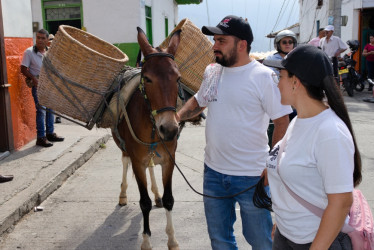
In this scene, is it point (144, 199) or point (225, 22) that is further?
point (144, 199)

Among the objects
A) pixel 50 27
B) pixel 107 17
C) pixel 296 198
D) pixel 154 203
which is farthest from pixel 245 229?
pixel 50 27

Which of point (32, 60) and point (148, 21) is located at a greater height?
point (148, 21)

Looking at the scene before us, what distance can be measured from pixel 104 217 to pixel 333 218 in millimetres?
3636

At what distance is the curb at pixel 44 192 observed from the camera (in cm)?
464

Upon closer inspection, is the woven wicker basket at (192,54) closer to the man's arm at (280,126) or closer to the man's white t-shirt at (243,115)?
the man's white t-shirt at (243,115)

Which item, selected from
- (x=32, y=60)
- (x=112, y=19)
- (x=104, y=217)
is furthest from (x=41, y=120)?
(x=112, y=19)

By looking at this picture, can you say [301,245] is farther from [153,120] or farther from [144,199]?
[144,199]

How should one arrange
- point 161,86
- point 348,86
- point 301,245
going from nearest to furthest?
point 301,245, point 161,86, point 348,86

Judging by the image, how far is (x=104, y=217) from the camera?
5.05m

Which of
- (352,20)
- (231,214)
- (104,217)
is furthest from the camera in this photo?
(352,20)

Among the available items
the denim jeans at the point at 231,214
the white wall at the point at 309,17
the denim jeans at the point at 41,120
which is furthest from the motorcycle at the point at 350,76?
the denim jeans at the point at 231,214

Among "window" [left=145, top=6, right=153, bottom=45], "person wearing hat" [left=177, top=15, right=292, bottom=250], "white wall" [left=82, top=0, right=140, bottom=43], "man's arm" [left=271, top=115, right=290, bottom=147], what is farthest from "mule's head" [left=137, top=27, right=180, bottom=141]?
"window" [left=145, top=6, right=153, bottom=45]

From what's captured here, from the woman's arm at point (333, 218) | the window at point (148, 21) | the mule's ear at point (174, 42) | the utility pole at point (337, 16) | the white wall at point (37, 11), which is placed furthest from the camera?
the window at point (148, 21)

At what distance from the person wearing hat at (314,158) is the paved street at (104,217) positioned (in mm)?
2204
